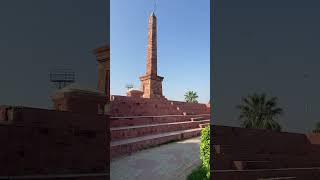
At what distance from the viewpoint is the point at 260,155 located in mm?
6555

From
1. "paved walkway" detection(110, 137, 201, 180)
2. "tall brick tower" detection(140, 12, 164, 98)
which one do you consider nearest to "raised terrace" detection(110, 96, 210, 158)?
"paved walkway" detection(110, 137, 201, 180)

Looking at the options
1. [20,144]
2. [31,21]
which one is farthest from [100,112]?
[31,21]

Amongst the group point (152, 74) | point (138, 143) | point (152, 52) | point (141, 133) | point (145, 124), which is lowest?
point (138, 143)

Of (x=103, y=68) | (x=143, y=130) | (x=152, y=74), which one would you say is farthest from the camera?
(x=152, y=74)

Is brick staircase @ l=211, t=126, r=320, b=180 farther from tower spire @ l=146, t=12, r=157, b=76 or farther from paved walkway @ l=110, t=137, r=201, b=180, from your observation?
tower spire @ l=146, t=12, r=157, b=76

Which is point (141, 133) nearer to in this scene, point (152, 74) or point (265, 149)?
point (265, 149)

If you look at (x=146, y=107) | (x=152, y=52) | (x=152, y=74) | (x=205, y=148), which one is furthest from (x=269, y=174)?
(x=152, y=52)

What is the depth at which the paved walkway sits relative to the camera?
6.20 m

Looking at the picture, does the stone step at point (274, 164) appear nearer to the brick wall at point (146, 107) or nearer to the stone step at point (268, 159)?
the stone step at point (268, 159)

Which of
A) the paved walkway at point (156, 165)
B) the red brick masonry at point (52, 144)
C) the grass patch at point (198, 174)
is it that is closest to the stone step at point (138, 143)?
the paved walkway at point (156, 165)

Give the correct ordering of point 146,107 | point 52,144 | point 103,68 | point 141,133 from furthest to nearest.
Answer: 1. point 146,107
2. point 141,133
3. point 103,68
4. point 52,144

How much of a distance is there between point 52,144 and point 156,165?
3066 millimetres

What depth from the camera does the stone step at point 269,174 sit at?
5832 millimetres

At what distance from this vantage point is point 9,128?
3992mm
